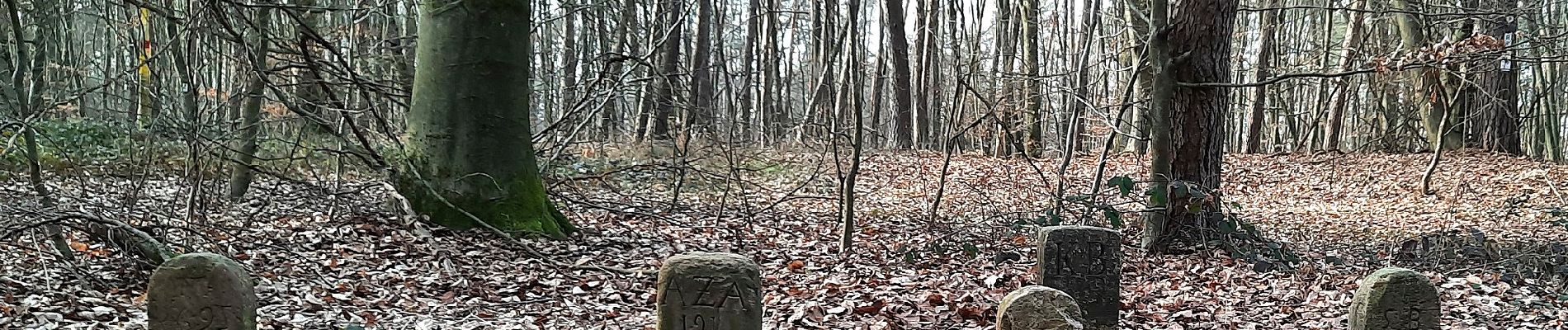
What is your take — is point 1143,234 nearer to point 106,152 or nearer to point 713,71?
point 106,152

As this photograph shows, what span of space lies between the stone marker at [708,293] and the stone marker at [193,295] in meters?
1.85

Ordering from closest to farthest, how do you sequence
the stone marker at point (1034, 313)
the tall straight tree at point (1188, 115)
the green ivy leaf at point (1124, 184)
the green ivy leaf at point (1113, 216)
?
the stone marker at point (1034, 313), the green ivy leaf at point (1124, 184), the green ivy leaf at point (1113, 216), the tall straight tree at point (1188, 115)

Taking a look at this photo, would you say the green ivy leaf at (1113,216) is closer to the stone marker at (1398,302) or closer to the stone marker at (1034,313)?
the stone marker at (1398,302)

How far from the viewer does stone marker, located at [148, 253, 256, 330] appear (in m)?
4.41

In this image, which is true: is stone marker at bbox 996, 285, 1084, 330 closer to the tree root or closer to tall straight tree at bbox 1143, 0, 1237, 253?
tall straight tree at bbox 1143, 0, 1237, 253

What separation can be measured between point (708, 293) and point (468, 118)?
4024 mm

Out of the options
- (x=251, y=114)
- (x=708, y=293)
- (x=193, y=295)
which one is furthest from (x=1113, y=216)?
(x=251, y=114)

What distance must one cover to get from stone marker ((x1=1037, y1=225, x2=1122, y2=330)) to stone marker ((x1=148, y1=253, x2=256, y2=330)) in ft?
14.0

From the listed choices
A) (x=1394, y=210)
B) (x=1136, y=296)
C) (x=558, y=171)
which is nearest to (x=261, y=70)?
(x=558, y=171)

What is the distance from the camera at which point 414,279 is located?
6.80 m

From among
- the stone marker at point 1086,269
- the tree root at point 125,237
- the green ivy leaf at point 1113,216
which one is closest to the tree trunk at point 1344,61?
the green ivy leaf at point 1113,216

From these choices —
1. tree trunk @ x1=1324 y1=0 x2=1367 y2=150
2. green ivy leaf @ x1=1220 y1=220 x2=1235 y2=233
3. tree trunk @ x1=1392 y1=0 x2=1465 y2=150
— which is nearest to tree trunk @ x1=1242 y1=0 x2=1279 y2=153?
tree trunk @ x1=1324 y1=0 x2=1367 y2=150

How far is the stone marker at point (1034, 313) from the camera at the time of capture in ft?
14.9

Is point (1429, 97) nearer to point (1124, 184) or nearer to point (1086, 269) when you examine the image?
point (1124, 184)
